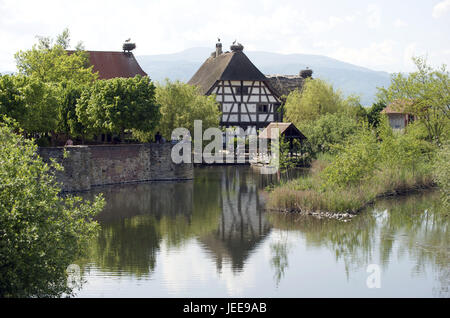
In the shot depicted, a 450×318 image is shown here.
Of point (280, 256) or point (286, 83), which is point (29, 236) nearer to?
point (280, 256)

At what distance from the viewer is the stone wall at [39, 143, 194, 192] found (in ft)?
120

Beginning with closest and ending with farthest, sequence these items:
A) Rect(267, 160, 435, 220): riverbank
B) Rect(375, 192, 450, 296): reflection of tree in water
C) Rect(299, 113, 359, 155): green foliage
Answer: Rect(375, 192, 450, 296): reflection of tree in water → Rect(267, 160, 435, 220): riverbank → Rect(299, 113, 359, 155): green foliage

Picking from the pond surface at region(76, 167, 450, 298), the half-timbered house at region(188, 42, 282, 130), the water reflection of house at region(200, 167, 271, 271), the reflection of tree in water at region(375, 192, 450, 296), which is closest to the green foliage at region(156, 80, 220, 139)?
the water reflection of house at region(200, 167, 271, 271)

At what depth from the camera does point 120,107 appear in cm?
4078

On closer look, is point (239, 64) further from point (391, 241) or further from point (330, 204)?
point (391, 241)

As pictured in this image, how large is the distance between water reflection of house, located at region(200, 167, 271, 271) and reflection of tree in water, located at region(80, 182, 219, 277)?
80 centimetres

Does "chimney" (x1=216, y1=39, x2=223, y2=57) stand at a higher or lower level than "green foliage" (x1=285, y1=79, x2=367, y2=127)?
higher

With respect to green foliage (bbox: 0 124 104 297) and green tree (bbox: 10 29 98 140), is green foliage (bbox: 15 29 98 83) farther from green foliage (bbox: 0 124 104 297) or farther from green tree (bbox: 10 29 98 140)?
green foliage (bbox: 0 124 104 297)

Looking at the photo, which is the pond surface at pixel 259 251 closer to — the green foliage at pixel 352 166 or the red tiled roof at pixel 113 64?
the green foliage at pixel 352 166

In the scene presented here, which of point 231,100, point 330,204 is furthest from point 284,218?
point 231,100

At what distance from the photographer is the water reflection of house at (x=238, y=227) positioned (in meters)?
22.7

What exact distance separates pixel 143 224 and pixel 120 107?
45.8ft

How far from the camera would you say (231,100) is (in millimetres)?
61656

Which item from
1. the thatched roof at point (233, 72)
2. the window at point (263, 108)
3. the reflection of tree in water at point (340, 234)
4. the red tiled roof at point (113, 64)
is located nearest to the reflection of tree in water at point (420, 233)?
the reflection of tree in water at point (340, 234)
